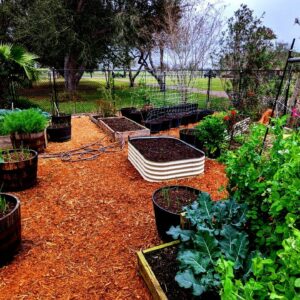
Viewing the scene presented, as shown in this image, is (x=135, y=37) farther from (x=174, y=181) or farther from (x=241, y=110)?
(x=174, y=181)

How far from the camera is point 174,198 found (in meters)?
2.68

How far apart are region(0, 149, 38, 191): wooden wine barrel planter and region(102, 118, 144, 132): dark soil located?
2.80 meters

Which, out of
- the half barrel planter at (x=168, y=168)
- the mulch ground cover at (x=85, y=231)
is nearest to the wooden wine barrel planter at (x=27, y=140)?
the mulch ground cover at (x=85, y=231)

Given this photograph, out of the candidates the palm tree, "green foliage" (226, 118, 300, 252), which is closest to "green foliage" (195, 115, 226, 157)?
"green foliage" (226, 118, 300, 252)

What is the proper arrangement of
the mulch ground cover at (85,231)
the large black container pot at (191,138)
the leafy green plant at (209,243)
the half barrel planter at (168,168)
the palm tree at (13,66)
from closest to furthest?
the leafy green plant at (209,243)
the mulch ground cover at (85,231)
the half barrel planter at (168,168)
the large black container pot at (191,138)
the palm tree at (13,66)

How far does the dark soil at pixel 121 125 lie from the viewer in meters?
6.18

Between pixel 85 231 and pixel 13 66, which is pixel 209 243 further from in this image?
pixel 13 66

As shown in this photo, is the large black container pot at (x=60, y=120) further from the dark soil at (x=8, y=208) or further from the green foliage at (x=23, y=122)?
the dark soil at (x=8, y=208)

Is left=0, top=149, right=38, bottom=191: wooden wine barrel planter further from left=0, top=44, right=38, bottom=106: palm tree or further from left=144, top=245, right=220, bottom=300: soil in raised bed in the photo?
left=0, top=44, right=38, bottom=106: palm tree

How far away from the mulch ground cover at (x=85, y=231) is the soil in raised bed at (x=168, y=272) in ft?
0.56

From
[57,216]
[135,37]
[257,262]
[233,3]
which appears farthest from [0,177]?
[135,37]

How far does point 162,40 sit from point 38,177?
9.50 m

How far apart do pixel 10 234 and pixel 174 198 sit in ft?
4.96

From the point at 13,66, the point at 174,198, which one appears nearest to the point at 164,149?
the point at 174,198
